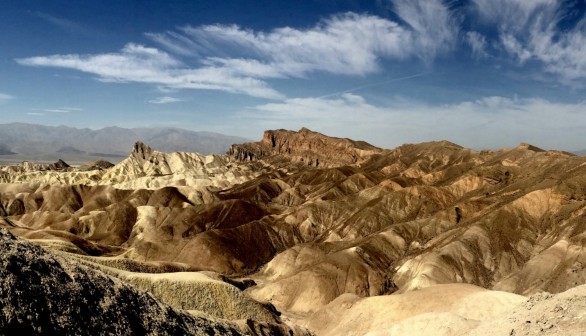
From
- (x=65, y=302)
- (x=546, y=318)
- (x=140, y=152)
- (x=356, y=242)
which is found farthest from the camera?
(x=140, y=152)

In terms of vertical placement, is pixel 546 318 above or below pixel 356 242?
above

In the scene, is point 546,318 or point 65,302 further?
point 546,318

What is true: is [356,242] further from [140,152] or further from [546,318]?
[140,152]

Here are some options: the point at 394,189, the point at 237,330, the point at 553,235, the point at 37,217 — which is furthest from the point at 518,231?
the point at 37,217

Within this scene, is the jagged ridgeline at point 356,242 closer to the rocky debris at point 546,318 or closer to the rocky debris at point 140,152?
the rocky debris at point 546,318

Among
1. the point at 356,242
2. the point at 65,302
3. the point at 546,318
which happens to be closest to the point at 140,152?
the point at 356,242

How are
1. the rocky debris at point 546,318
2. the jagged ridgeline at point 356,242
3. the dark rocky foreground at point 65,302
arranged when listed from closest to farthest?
the dark rocky foreground at point 65,302
the rocky debris at point 546,318
the jagged ridgeline at point 356,242

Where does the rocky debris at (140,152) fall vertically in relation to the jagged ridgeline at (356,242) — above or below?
above

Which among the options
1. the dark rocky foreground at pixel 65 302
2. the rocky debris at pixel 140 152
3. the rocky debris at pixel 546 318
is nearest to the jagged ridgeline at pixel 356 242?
the rocky debris at pixel 546 318
